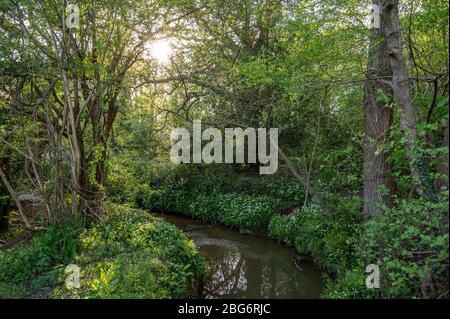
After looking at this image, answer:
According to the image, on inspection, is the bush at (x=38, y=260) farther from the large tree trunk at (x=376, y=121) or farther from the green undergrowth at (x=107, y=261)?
the large tree trunk at (x=376, y=121)

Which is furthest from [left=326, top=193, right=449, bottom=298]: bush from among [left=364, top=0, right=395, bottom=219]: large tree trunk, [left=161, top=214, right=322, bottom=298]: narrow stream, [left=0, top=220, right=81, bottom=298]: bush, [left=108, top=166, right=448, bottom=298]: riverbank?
[left=0, top=220, right=81, bottom=298]: bush

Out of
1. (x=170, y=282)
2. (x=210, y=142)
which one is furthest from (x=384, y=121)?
(x=210, y=142)

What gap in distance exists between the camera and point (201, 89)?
9977mm

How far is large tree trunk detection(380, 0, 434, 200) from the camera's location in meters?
4.14

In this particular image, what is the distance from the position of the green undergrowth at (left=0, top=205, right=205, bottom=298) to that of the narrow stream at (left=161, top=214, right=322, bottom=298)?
1049 mm

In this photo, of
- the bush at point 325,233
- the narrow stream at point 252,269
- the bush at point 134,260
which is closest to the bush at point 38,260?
the bush at point 134,260

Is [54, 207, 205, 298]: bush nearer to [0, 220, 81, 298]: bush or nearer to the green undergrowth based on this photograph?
the green undergrowth

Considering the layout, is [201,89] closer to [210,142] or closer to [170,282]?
[210,142]

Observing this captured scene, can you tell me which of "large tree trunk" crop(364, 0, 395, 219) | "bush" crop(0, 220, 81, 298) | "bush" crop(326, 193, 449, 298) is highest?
"large tree trunk" crop(364, 0, 395, 219)

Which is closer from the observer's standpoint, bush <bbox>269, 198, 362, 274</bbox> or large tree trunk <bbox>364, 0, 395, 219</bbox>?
large tree trunk <bbox>364, 0, 395, 219</bbox>

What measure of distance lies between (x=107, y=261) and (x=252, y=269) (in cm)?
365

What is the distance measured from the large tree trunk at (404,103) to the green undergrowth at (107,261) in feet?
11.9

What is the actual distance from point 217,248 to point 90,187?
12.2 feet

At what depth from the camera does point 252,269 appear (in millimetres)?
8109
